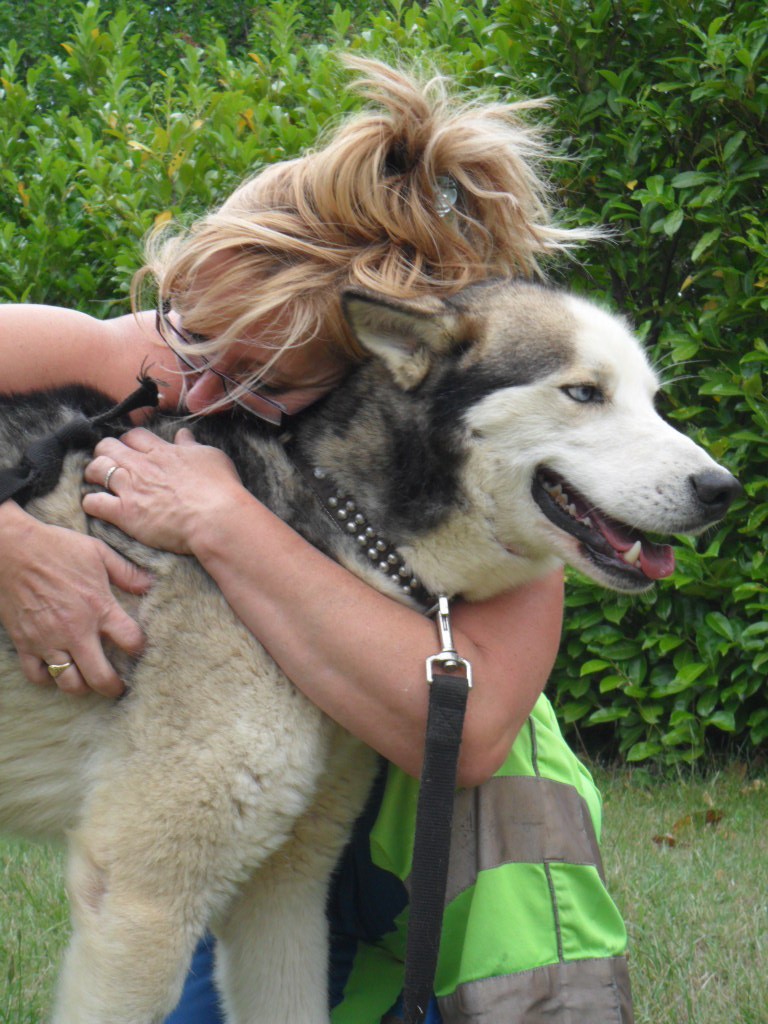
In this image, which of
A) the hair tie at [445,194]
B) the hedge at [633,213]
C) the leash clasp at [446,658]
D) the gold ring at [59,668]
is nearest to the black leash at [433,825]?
the leash clasp at [446,658]

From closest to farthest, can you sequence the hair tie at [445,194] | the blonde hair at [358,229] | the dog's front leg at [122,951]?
the dog's front leg at [122,951] < the blonde hair at [358,229] < the hair tie at [445,194]

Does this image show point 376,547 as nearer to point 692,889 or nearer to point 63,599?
point 63,599

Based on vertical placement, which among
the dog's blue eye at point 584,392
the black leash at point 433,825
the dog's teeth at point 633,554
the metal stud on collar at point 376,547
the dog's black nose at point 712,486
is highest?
the dog's blue eye at point 584,392

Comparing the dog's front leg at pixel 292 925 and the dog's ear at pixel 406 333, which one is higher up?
the dog's ear at pixel 406 333

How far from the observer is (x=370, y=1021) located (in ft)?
8.59

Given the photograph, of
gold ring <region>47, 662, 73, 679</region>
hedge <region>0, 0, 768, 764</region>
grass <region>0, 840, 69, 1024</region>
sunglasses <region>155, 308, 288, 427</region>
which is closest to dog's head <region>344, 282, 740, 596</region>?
sunglasses <region>155, 308, 288, 427</region>

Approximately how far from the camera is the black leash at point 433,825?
2004mm

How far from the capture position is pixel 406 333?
2195 mm

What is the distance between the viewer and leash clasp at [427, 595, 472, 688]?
6.83 ft

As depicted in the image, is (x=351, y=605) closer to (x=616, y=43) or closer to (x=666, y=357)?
(x=666, y=357)

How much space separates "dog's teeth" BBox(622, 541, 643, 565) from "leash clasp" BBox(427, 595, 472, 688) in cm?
35

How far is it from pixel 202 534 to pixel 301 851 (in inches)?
27.4

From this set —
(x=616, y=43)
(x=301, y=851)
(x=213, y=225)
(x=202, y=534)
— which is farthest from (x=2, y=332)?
(x=616, y=43)

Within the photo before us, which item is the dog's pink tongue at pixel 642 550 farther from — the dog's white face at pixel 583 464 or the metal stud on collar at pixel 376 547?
the metal stud on collar at pixel 376 547
